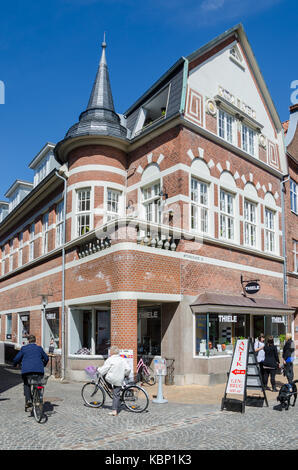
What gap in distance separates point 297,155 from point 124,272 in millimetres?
16086

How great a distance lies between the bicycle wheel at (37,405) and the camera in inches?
350

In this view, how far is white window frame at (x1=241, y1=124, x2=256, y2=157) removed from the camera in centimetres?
2016

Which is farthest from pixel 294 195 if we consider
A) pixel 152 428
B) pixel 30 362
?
pixel 30 362

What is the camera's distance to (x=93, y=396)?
1059cm

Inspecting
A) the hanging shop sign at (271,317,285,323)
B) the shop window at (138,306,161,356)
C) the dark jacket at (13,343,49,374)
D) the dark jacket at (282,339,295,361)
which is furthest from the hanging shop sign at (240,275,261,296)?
the dark jacket at (13,343,49,374)

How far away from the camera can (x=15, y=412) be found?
10.1m

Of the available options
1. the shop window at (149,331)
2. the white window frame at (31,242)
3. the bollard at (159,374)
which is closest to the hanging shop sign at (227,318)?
the shop window at (149,331)

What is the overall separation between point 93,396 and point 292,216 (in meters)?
16.5

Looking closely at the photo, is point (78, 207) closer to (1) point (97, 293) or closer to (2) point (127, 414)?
A: (1) point (97, 293)

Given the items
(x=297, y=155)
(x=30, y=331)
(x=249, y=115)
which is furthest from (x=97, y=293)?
(x=297, y=155)

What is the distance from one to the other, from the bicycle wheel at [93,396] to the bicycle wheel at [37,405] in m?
1.74

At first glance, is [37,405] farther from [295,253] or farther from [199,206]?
[295,253]

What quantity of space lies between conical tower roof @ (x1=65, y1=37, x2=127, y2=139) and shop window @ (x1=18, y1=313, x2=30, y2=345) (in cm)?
1071

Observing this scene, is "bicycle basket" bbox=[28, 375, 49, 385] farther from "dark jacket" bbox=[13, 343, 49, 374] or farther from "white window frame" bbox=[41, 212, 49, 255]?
"white window frame" bbox=[41, 212, 49, 255]
